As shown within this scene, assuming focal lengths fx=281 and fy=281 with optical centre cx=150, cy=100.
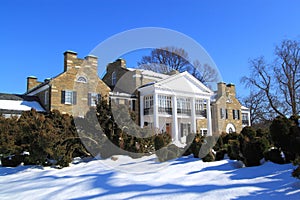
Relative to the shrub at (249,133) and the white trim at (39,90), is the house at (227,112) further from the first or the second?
the shrub at (249,133)

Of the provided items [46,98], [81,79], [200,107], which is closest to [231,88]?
[200,107]

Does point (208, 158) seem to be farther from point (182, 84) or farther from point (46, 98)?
point (182, 84)

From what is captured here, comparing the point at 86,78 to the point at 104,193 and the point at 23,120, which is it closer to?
the point at 23,120

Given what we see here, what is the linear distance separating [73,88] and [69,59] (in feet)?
8.25

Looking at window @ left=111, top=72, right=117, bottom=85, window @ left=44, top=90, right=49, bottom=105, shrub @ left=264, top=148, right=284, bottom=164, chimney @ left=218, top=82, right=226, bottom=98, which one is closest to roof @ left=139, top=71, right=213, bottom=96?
window @ left=111, top=72, right=117, bottom=85

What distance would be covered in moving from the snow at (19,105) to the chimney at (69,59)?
3.93 meters

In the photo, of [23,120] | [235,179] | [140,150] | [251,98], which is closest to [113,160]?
[140,150]

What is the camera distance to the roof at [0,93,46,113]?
70.4 feet

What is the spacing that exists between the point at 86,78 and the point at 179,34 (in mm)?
14945

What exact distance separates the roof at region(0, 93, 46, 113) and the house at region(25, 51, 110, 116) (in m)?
0.54

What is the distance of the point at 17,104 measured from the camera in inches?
888

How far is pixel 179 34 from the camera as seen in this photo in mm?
11336

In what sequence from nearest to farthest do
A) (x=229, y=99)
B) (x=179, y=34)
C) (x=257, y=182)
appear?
(x=257, y=182) < (x=179, y=34) < (x=229, y=99)

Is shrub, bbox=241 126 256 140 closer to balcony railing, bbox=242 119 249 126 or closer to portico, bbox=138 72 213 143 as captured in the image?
portico, bbox=138 72 213 143
